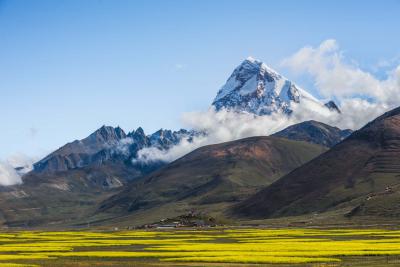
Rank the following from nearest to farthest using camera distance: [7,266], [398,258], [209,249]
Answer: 1. [7,266]
2. [398,258]
3. [209,249]

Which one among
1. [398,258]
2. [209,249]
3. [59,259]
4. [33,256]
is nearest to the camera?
[398,258]

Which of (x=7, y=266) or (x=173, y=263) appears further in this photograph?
(x=173, y=263)

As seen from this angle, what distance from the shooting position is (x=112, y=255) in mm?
101688

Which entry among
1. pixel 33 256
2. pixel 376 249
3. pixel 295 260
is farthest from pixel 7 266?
pixel 376 249

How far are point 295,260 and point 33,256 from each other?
41.4 m

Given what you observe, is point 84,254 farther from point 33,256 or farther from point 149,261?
point 149,261

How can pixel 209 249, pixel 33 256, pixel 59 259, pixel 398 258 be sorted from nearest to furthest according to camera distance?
pixel 398 258 → pixel 59 259 → pixel 33 256 → pixel 209 249

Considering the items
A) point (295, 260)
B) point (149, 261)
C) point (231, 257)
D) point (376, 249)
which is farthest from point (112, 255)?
point (376, 249)

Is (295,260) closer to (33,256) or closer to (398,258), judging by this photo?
(398,258)

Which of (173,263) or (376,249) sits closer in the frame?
(173,263)

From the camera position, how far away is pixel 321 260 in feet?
282

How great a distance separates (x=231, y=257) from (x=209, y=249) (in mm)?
20002

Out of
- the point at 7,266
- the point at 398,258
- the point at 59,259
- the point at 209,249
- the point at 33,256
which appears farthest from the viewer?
the point at 209,249

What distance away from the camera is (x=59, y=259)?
96188mm
